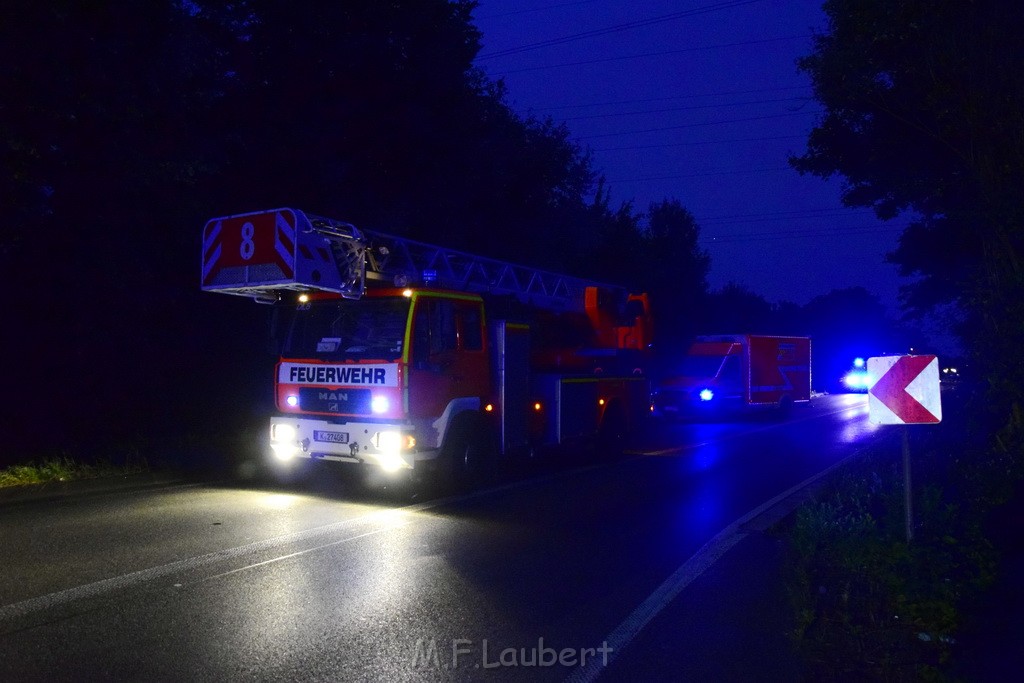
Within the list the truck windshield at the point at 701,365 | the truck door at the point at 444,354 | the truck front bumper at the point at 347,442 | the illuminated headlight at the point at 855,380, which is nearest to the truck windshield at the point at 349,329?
the truck door at the point at 444,354

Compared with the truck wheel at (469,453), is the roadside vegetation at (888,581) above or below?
below

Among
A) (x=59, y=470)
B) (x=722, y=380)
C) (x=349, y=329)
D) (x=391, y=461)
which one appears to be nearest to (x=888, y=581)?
(x=391, y=461)

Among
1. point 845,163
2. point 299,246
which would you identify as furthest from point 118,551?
point 845,163

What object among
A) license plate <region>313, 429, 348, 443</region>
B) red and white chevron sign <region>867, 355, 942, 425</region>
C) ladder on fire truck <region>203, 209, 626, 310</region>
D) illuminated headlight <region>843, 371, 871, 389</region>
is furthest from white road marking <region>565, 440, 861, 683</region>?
illuminated headlight <region>843, 371, 871, 389</region>

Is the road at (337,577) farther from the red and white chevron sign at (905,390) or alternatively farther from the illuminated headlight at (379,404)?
the red and white chevron sign at (905,390)

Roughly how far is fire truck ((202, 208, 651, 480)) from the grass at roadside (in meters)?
3.00

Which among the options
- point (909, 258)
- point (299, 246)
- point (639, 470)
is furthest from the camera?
point (909, 258)

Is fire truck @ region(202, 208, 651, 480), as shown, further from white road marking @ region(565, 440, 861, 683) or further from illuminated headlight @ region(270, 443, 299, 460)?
white road marking @ region(565, 440, 861, 683)

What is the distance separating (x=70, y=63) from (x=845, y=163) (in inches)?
684

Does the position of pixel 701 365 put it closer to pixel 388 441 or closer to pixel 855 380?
pixel 388 441

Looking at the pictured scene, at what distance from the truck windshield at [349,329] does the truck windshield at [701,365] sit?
62.0 feet

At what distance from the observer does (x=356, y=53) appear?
19.2 meters

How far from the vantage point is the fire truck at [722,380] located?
28047 millimetres

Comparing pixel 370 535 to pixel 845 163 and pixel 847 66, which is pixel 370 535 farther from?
pixel 845 163
